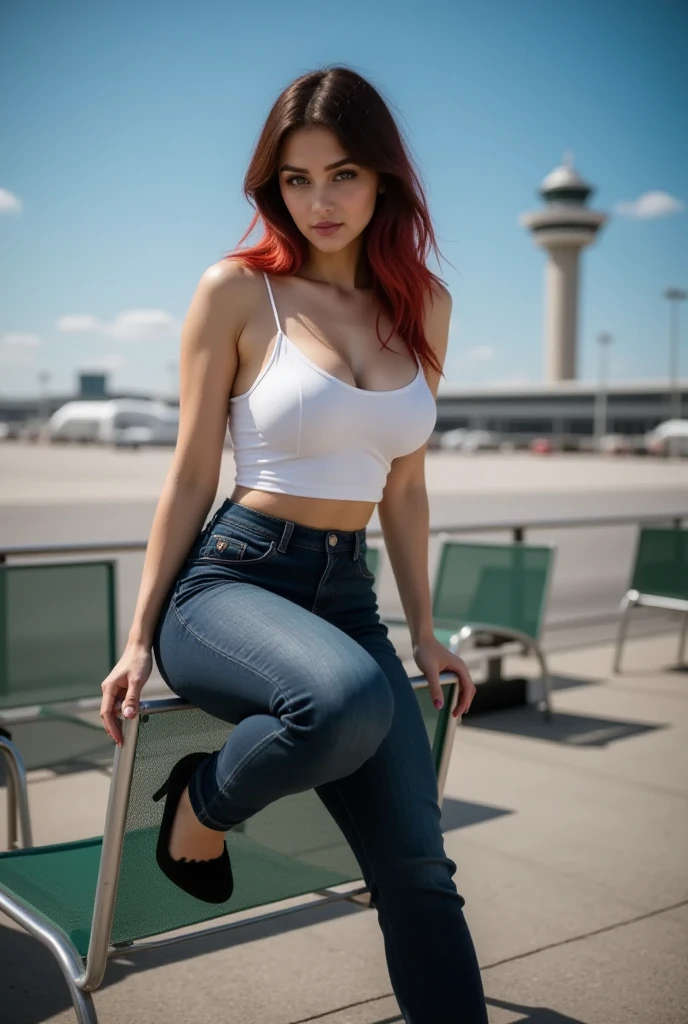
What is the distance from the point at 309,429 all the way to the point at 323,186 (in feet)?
1.88

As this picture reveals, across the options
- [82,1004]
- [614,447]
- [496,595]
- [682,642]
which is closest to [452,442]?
[614,447]

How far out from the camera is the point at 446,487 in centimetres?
3434

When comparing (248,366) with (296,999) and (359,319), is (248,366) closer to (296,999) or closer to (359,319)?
(359,319)

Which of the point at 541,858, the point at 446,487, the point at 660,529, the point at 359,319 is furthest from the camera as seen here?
the point at 446,487

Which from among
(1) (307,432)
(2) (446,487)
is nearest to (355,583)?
(1) (307,432)

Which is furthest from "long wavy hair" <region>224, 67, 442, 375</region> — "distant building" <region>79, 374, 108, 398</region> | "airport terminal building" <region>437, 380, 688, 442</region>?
"distant building" <region>79, 374, 108, 398</region>

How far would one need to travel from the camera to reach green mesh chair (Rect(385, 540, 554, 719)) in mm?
6602

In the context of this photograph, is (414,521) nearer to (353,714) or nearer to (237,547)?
(237,547)

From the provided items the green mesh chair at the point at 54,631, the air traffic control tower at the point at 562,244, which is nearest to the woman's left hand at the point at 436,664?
the green mesh chair at the point at 54,631

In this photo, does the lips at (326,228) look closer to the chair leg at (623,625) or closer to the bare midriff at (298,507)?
the bare midriff at (298,507)

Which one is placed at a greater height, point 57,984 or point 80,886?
point 80,886

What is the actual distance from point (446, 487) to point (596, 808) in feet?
97.1

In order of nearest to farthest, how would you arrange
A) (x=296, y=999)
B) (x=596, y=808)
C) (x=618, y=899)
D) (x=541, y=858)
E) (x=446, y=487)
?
(x=296, y=999) < (x=618, y=899) < (x=541, y=858) < (x=596, y=808) < (x=446, y=487)

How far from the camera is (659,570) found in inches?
320
